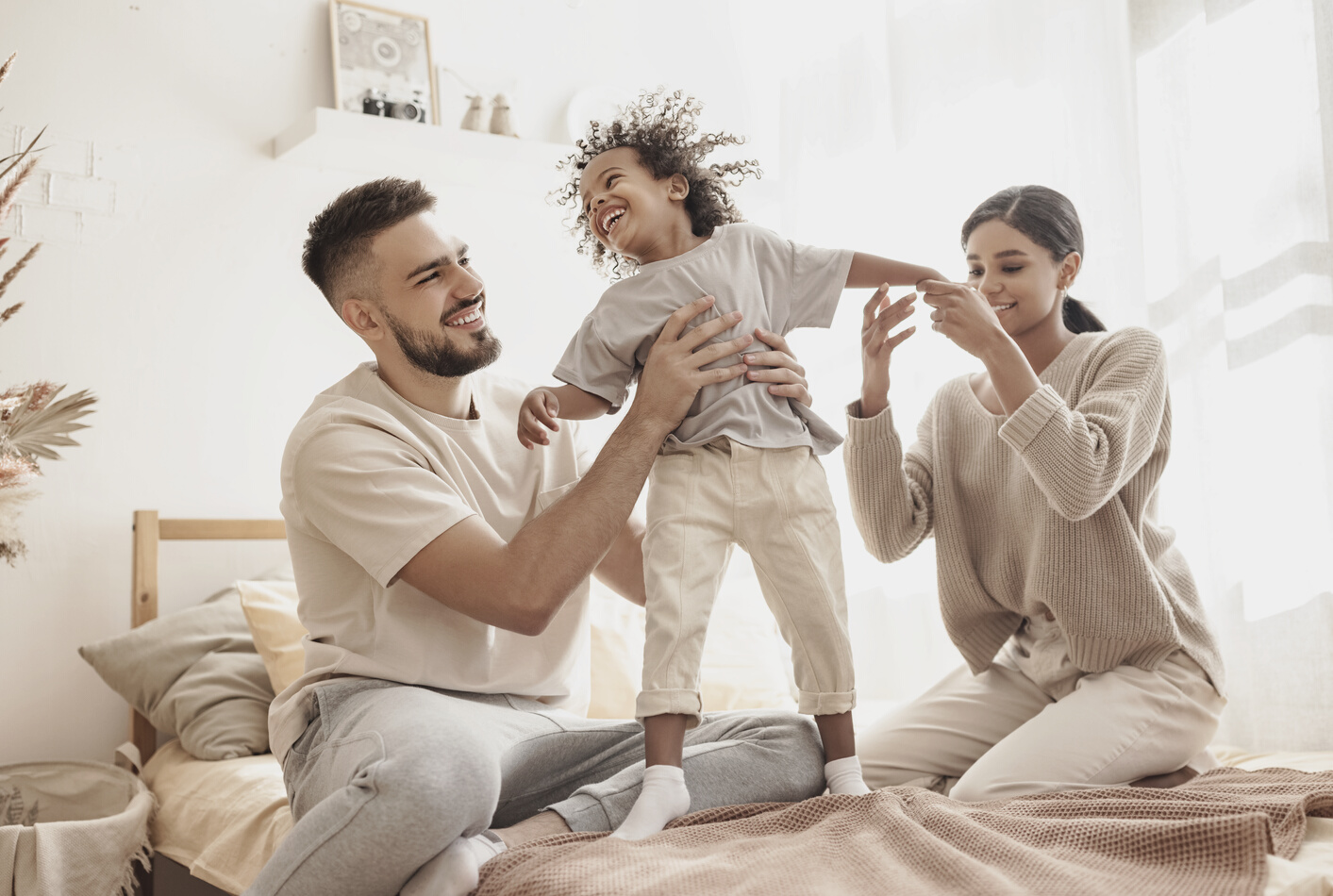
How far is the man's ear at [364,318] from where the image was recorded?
172 cm

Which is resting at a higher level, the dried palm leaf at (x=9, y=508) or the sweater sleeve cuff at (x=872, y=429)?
the sweater sleeve cuff at (x=872, y=429)

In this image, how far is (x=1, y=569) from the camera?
2.37m

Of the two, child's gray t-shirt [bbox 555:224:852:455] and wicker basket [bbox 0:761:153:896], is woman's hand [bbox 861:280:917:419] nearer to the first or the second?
child's gray t-shirt [bbox 555:224:852:455]

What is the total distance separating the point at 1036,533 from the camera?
5.34 ft

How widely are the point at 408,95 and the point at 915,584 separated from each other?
184 cm

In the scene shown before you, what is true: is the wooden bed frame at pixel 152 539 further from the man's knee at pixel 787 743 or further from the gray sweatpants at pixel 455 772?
the man's knee at pixel 787 743

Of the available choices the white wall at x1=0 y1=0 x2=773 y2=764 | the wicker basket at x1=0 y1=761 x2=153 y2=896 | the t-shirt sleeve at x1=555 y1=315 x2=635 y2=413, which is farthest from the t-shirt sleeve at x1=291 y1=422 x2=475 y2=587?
the white wall at x1=0 y1=0 x2=773 y2=764

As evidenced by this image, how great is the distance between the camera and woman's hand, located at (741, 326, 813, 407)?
1522 mm

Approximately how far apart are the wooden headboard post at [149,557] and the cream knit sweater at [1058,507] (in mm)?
1429

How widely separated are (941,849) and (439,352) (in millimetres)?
1033

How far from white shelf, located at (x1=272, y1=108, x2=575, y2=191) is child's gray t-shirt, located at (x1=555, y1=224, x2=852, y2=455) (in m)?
1.30

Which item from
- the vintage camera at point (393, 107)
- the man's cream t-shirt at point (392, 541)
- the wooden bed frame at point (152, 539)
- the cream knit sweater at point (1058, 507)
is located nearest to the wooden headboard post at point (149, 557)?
the wooden bed frame at point (152, 539)

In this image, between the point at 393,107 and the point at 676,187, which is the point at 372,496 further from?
the point at 393,107

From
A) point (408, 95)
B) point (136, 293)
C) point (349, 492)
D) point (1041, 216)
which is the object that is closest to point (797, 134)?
point (408, 95)
